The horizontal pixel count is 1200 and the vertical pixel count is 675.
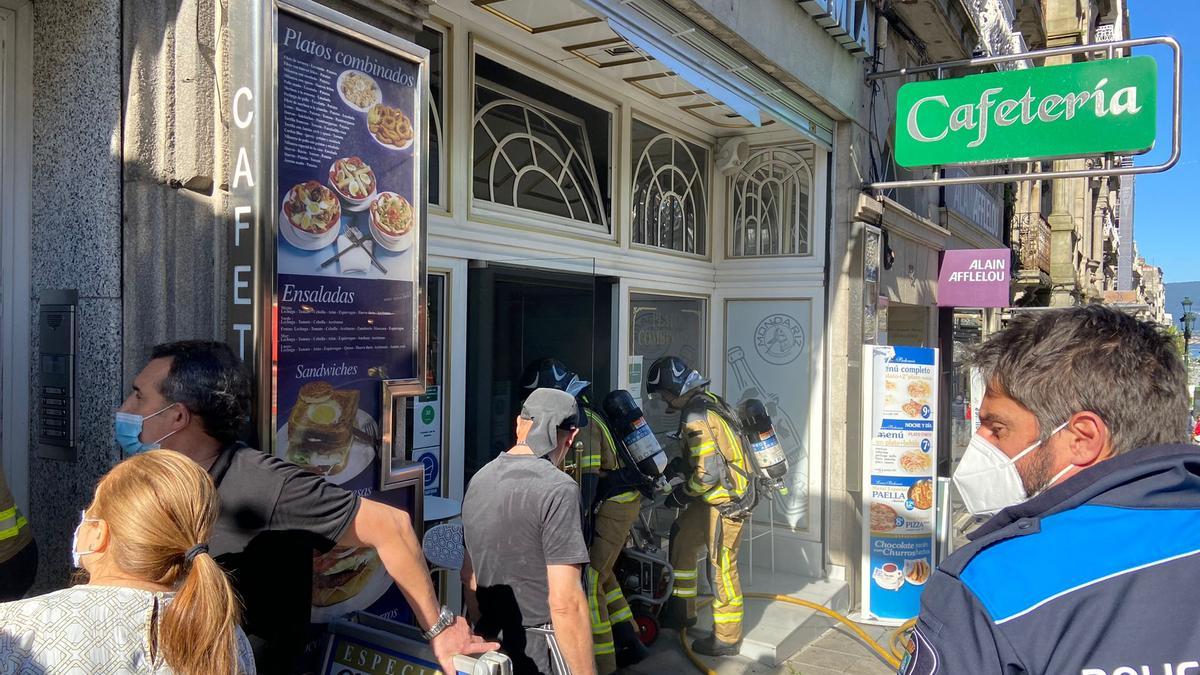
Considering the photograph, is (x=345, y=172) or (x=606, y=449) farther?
(x=606, y=449)

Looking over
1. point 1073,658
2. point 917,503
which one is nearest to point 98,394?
point 1073,658

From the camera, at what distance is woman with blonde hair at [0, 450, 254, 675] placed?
1520 millimetres

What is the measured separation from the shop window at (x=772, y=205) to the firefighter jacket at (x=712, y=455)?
2560mm

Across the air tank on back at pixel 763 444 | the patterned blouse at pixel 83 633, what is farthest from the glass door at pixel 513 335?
the patterned blouse at pixel 83 633

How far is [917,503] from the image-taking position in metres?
6.52

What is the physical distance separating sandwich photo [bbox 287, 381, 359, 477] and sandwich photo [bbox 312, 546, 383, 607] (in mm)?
304

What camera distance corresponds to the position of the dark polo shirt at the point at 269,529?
222 centimetres

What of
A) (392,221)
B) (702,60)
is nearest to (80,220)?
(392,221)

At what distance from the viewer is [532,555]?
3.00m

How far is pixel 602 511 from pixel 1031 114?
4.19m

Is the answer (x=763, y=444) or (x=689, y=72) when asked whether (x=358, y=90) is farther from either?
(x=763, y=444)

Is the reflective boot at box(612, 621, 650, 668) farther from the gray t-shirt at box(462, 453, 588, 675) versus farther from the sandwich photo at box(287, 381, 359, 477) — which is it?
the sandwich photo at box(287, 381, 359, 477)

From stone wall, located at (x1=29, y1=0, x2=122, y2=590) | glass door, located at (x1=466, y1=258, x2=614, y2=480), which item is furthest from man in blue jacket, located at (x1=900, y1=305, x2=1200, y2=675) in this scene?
glass door, located at (x1=466, y1=258, x2=614, y2=480)

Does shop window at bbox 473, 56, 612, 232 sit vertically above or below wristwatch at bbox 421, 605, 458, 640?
above
